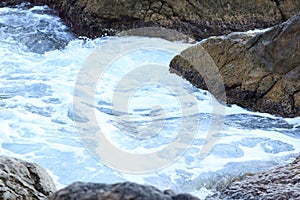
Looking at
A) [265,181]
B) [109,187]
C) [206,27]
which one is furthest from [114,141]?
[206,27]

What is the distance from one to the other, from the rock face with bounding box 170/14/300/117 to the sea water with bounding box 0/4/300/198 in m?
0.21

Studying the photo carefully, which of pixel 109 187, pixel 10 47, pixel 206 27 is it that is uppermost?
pixel 109 187

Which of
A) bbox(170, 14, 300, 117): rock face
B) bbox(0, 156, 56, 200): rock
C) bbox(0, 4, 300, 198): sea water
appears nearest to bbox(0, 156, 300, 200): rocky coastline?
bbox(0, 156, 56, 200): rock

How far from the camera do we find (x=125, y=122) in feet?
19.0

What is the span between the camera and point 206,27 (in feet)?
32.0

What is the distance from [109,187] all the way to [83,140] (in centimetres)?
381

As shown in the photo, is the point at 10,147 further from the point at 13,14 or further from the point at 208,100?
the point at 13,14

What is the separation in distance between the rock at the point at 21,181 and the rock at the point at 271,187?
1.10m

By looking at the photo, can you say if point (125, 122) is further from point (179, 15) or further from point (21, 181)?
point (179, 15)

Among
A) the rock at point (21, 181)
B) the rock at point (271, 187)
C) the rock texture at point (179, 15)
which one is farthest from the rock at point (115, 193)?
the rock texture at point (179, 15)

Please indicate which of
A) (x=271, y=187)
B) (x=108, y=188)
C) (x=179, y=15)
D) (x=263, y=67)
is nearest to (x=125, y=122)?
(x=263, y=67)

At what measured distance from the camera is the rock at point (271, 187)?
2.66 m

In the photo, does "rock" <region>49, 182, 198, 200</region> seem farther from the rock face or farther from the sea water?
the rock face

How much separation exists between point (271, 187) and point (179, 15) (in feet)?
23.6
